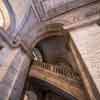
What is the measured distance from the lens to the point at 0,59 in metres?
4.85

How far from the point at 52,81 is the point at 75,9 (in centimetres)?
430

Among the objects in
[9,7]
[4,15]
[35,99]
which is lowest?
[35,99]

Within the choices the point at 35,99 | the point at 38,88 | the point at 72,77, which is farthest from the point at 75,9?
the point at 35,99

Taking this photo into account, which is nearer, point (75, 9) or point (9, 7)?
point (9, 7)

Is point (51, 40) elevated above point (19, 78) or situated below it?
above

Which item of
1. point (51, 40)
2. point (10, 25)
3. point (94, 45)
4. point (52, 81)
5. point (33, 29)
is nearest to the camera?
point (94, 45)

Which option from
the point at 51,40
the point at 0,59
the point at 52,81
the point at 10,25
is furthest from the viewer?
the point at 51,40

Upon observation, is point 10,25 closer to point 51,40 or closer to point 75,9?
point 51,40

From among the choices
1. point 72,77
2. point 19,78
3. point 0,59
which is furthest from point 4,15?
point 72,77

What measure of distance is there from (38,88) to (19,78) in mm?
2128

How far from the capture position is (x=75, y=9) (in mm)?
7508

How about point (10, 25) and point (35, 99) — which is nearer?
point (10, 25)

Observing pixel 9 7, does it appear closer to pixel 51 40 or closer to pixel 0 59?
pixel 0 59

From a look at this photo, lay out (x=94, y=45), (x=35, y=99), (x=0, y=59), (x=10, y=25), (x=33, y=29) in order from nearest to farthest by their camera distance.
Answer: (x=94, y=45)
(x=0, y=59)
(x=10, y=25)
(x=35, y=99)
(x=33, y=29)
